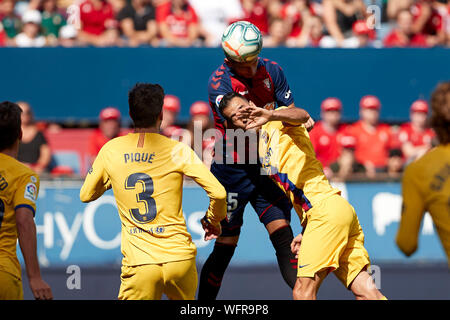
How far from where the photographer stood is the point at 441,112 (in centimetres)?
418

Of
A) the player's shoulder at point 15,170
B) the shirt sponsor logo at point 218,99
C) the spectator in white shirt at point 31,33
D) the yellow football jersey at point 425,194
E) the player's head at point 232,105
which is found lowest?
the yellow football jersey at point 425,194

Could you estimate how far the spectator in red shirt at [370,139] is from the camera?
10953 millimetres

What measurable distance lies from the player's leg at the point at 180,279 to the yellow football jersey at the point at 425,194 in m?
1.63

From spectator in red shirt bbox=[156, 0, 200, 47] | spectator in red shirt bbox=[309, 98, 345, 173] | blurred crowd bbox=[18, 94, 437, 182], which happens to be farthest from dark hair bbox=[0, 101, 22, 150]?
spectator in red shirt bbox=[156, 0, 200, 47]

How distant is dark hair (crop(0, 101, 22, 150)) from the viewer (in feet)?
15.8

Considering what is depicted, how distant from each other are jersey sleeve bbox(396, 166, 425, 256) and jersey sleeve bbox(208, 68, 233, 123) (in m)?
2.15

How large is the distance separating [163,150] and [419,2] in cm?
904

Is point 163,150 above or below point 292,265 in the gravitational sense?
above

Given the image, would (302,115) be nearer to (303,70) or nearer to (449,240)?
(449,240)

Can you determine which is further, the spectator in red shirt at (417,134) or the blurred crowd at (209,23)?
the blurred crowd at (209,23)

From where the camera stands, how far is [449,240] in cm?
426

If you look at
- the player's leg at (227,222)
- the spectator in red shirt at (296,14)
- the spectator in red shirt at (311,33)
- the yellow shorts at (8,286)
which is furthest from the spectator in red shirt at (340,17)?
the yellow shorts at (8,286)

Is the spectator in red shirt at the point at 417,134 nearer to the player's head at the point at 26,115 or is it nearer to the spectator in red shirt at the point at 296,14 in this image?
the spectator in red shirt at the point at 296,14
